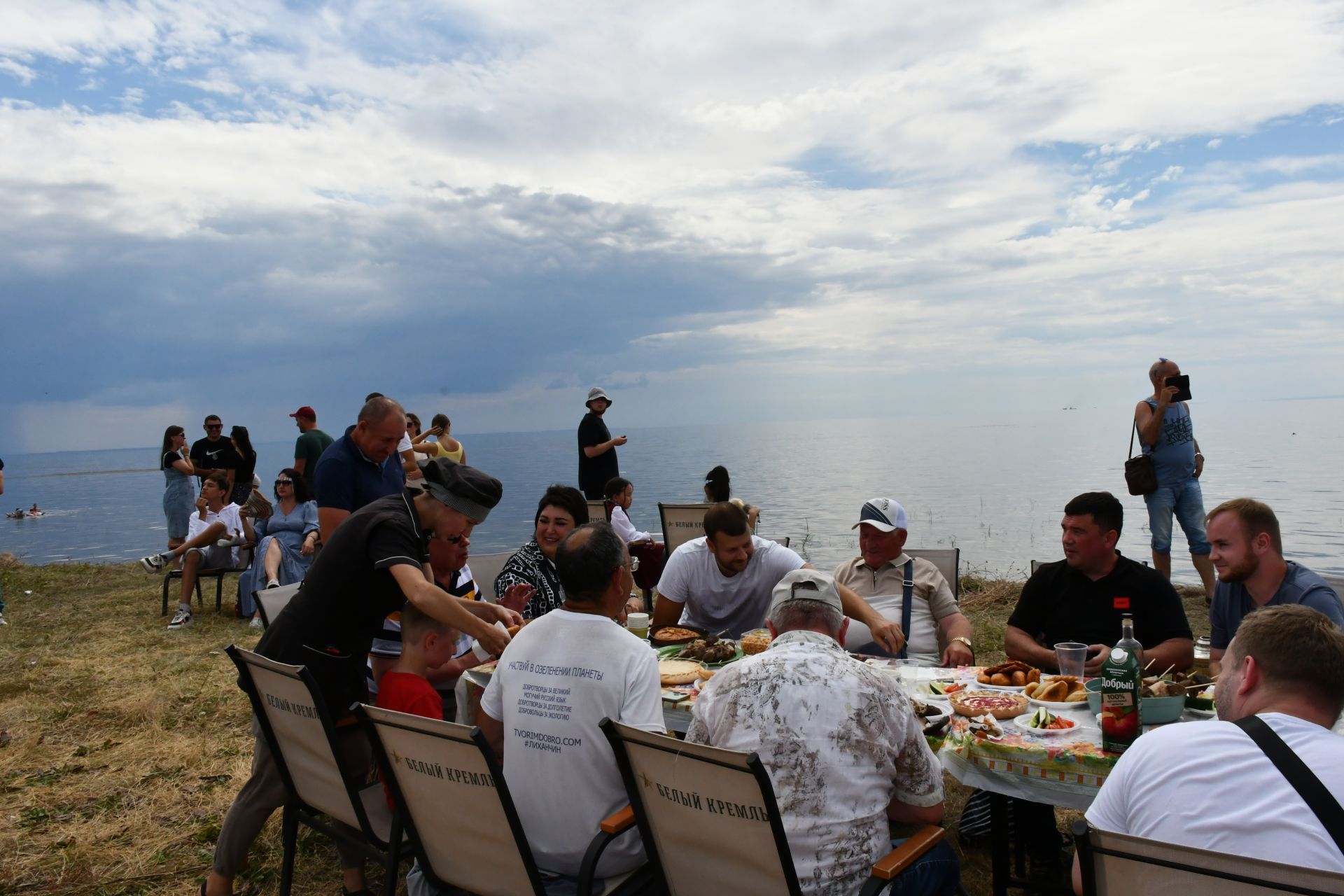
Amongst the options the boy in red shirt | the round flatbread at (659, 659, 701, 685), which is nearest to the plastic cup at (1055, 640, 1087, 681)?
the round flatbread at (659, 659, 701, 685)

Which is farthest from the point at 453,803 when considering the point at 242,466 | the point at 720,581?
the point at 242,466

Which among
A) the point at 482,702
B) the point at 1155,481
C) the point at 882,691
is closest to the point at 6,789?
the point at 482,702

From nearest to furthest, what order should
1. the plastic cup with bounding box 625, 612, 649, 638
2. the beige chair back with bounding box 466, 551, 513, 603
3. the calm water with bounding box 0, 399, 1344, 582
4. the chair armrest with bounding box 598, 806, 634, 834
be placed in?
the chair armrest with bounding box 598, 806, 634, 834
the plastic cup with bounding box 625, 612, 649, 638
the beige chair back with bounding box 466, 551, 513, 603
the calm water with bounding box 0, 399, 1344, 582

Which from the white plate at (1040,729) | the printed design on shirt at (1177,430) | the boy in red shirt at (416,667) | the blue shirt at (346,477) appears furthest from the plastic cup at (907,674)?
the printed design on shirt at (1177,430)

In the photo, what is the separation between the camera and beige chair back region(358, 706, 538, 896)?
2.09 metres

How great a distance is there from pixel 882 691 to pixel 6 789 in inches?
182

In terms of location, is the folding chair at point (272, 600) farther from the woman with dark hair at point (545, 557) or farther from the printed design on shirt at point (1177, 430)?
the printed design on shirt at point (1177, 430)

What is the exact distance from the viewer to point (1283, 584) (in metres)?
3.17

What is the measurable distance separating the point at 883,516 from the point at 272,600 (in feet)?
9.38

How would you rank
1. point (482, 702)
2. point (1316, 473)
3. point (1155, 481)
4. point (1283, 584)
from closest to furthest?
point (482, 702)
point (1283, 584)
point (1155, 481)
point (1316, 473)

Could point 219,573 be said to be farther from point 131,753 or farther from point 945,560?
point 945,560

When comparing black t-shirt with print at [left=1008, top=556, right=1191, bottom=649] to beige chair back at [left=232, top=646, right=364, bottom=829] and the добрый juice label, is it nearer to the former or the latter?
the добрый juice label

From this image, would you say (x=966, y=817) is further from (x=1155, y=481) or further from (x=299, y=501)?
(x=299, y=501)

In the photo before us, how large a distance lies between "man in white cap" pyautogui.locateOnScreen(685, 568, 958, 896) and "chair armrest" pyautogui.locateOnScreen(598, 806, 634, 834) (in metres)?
0.31
